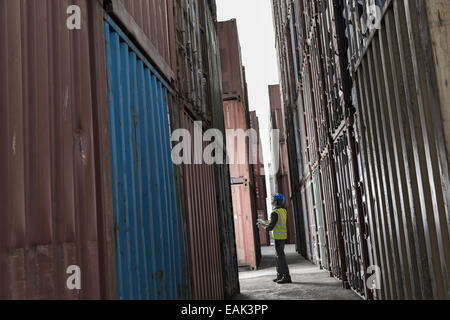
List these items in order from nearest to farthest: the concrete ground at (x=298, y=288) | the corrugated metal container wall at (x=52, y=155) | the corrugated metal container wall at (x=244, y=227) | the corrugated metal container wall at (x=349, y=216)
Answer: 1. the corrugated metal container wall at (x=52, y=155)
2. the corrugated metal container wall at (x=349, y=216)
3. the concrete ground at (x=298, y=288)
4. the corrugated metal container wall at (x=244, y=227)

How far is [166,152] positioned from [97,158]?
1.96 metres

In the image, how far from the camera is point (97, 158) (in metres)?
3.18

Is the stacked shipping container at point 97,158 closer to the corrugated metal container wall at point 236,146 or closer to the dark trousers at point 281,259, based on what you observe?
the dark trousers at point 281,259

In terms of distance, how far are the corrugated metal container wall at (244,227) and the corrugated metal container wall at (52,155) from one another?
1025 cm

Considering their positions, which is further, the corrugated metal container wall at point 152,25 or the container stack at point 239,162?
the container stack at point 239,162

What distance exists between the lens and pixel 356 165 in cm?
679

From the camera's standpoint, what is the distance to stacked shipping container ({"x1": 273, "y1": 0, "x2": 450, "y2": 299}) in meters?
3.03

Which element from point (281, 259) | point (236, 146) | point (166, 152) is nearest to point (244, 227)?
point (236, 146)

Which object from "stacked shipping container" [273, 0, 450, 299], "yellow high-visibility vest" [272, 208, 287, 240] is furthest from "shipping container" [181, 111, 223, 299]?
"yellow high-visibility vest" [272, 208, 287, 240]

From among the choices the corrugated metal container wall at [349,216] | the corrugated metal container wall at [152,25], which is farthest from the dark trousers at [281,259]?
the corrugated metal container wall at [152,25]

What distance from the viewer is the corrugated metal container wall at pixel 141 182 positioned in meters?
3.63

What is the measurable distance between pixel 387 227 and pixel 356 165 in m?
2.46

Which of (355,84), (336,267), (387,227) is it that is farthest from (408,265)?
(336,267)

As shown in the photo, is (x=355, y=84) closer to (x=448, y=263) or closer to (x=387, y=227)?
(x=387, y=227)
